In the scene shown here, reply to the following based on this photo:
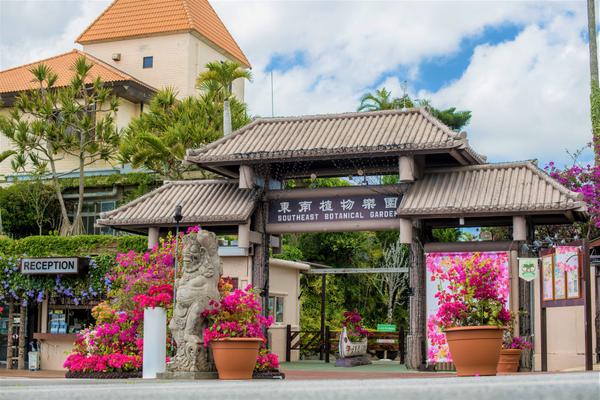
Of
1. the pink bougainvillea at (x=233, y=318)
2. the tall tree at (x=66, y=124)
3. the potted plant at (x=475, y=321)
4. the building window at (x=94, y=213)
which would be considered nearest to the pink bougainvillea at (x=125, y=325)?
the pink bougainvillea at (x=233, y=318)

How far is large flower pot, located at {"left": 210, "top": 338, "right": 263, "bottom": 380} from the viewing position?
13070mm

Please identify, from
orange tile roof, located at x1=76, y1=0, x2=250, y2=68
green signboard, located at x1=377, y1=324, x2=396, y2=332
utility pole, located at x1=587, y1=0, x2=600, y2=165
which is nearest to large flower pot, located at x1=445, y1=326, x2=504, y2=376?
utility pole, located at x1=587, y1=0, x2=600, y2=165

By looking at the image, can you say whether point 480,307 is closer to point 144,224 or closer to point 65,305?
point 144,224

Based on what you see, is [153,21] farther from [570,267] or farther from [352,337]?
[570,267]

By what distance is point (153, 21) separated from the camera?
136 ft

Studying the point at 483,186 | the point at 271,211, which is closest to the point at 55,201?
the point at 271,211

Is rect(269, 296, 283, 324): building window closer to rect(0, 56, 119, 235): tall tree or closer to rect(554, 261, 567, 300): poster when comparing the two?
rect(0, 56, 119, 235): tall tree

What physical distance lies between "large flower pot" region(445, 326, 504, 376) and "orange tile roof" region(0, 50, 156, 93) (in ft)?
87.5

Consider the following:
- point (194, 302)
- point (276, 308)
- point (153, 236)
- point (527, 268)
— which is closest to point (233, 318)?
point (194, 302)

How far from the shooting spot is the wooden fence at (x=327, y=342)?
25.7m

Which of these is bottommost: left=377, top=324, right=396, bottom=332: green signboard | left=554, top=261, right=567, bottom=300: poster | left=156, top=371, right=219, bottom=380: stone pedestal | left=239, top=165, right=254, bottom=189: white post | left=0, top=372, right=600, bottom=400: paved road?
left=156, top=371, right=219, bottom=380: stone pedestal

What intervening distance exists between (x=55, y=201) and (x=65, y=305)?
10170 mm

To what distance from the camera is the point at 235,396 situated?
Answer: 1.49m

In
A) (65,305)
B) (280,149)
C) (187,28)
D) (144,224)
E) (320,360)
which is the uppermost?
(187,28)
